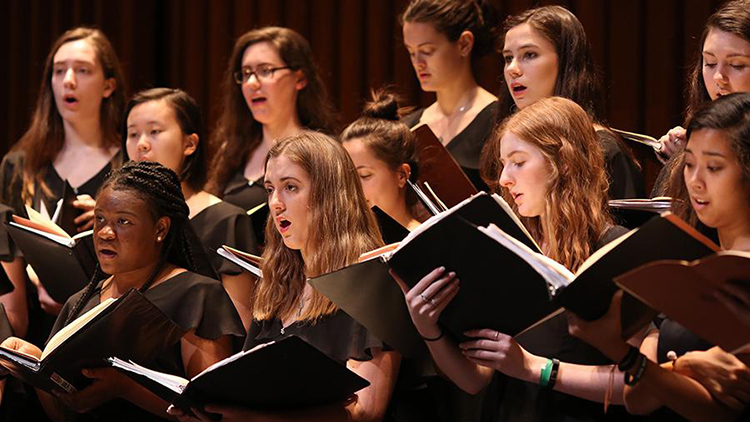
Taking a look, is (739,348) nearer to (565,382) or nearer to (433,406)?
(565,382)

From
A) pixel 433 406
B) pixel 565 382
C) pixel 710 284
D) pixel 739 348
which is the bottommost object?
pixel 433 406

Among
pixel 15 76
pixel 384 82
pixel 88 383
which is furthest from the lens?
pixel 15 76

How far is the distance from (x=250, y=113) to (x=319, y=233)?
4.76ft

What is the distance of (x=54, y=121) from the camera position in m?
4.12

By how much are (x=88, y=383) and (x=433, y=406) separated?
0.82 metres

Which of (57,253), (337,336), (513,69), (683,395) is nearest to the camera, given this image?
(683,395)

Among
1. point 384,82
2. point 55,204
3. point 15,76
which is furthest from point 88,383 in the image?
point 15,76

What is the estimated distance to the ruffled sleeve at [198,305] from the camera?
280 cm

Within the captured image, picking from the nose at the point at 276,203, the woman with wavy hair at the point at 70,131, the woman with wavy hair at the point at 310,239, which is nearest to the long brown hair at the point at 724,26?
the woman with wavy hair at the point at 310,239

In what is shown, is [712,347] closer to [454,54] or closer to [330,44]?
[454,54]

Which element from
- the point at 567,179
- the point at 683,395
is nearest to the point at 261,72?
the point at 567,179

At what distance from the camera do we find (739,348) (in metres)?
1.86

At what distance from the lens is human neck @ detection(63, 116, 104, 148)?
410 centimetres

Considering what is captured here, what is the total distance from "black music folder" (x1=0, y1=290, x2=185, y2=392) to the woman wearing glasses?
1.37 meters
